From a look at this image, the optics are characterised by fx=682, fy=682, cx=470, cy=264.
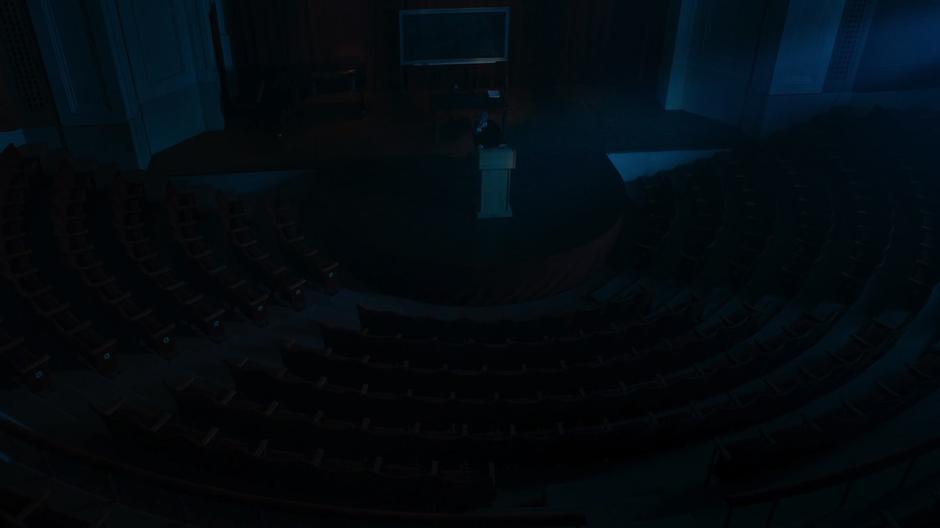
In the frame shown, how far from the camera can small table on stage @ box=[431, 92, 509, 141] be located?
223 inches

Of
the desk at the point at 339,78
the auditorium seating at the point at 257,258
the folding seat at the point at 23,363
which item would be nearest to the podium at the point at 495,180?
the auditorium seating at the point at 257,258

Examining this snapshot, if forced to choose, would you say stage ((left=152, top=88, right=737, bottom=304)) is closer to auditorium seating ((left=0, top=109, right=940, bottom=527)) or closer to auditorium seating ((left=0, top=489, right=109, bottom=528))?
auditorium seating ((left=0, top=109, right=940, bottom=527))

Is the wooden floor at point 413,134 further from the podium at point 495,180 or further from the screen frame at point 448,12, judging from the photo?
the podium at point 495,180

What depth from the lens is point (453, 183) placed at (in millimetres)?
5105

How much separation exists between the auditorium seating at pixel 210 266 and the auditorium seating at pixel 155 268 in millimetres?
115

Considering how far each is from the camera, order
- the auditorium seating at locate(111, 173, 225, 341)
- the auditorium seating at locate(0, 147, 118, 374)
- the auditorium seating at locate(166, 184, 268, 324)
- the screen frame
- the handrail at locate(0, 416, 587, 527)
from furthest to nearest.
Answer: the screen frame, the auditorium seating at locate(166, 184, 268, 324), the auditorium seating at locate(111, 173, 225, 341), the auditorium seating at locate(0, 147, 118, 374), the handrail at locate(0, 416, 587, 527)

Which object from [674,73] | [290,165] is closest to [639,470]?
[290,165]

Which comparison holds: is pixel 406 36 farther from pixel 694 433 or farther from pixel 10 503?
pixel 10 503

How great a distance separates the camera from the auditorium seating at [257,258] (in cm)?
398

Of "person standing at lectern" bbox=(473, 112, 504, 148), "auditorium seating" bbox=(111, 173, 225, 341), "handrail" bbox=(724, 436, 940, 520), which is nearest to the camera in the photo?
"handrail" bbox=(724, 436, 940, 520)

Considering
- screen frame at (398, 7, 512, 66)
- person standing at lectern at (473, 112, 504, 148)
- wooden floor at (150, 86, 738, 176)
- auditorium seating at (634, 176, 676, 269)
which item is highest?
screen frame at (398, 7, 512, 66)

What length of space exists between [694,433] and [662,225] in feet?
7.39

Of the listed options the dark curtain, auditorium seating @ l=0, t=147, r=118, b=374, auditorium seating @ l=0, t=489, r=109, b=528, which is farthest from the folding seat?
the dark curtain

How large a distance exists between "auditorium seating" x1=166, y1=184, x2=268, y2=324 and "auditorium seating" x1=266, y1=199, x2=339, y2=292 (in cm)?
35
